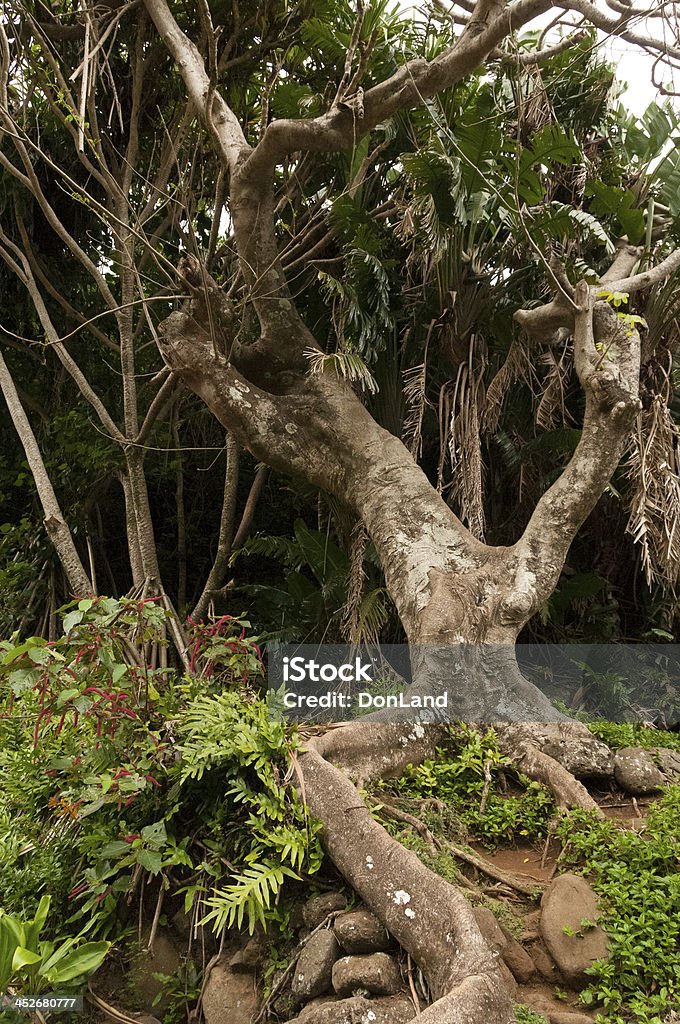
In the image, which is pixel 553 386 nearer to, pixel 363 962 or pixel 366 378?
pixel 366 378

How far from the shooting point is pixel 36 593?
730 centimetres

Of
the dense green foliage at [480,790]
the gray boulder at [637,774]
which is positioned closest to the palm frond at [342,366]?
the dense green foliage at [480,790]

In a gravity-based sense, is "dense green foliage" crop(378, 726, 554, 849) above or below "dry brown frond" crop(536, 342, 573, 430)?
below

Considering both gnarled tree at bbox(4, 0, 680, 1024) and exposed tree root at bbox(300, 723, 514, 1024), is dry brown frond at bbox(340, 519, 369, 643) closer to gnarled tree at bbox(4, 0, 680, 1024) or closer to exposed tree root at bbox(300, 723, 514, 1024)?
gnarled tree at bbox(4, 0, 680, 1024)

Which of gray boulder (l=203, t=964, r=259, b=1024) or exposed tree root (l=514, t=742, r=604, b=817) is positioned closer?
gray boulder (l=203, t=964, r=259, b=1024)

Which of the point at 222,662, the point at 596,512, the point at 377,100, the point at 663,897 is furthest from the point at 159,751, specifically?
the point at 596,512

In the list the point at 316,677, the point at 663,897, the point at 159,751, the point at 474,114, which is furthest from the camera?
the point at 316,677

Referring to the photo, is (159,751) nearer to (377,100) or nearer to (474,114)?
(377,100)

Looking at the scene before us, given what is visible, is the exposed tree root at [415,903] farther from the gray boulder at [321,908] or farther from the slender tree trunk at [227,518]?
the slender tree trunk at [227,518]

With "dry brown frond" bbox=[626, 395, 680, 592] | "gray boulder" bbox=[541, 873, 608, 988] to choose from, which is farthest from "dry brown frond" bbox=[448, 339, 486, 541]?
"gray boulder" bbox=[541, 873, 608, 988]

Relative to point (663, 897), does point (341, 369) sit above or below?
above

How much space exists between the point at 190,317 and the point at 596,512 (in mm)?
3769

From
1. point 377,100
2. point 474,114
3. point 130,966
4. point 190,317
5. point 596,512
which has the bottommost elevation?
point 130,966

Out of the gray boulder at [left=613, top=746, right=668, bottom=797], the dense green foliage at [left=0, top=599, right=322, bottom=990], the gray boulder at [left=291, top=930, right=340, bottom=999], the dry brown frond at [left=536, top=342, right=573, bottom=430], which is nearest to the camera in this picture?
the gray boulder at [left=291, top=930, right=340, bottom=999]
